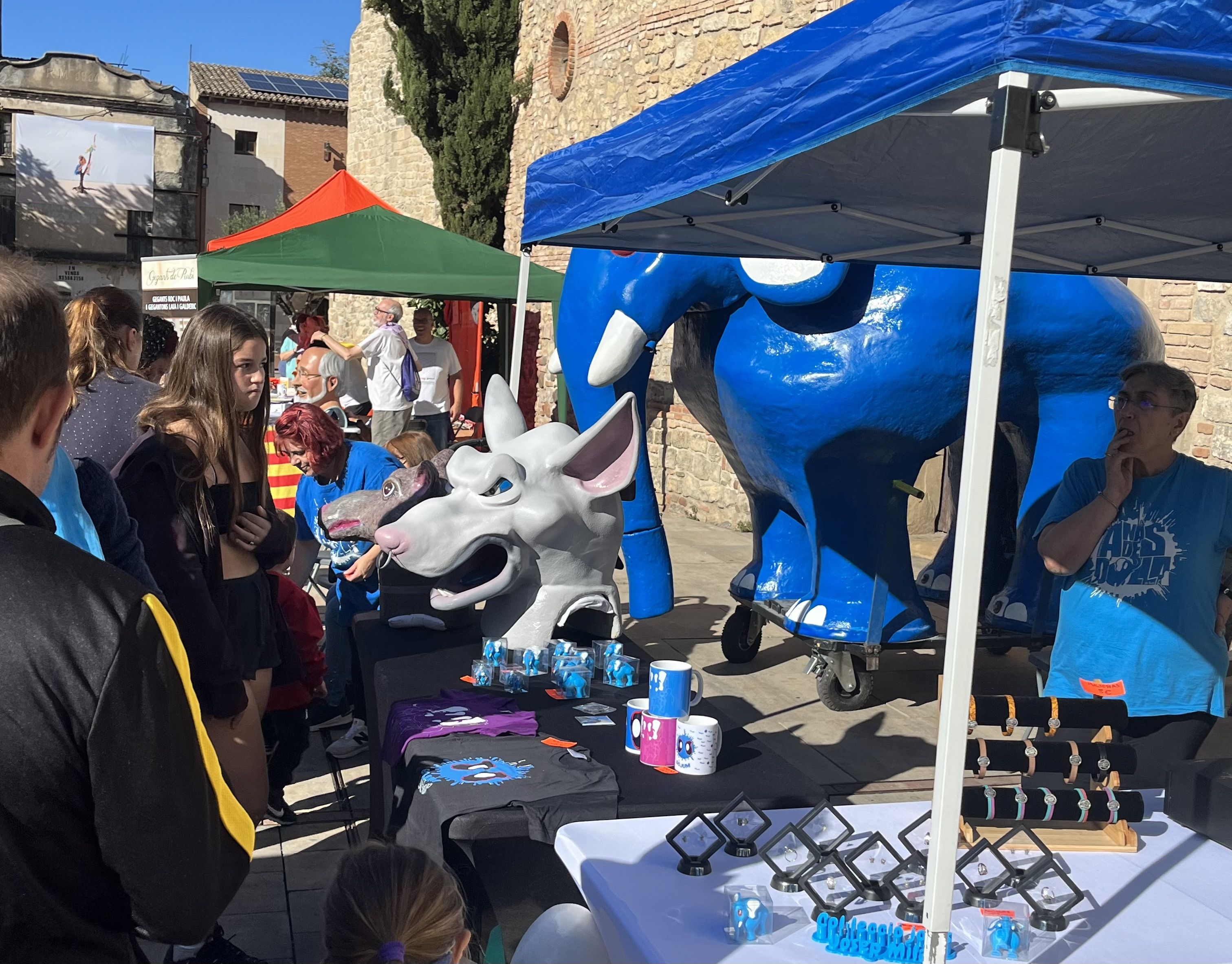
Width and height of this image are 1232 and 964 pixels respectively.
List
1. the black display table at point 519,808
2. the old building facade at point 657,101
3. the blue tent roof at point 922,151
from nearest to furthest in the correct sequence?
the blue tent roof at point 922,151
the black display table at point 519,808
the old building facade at point 657,101

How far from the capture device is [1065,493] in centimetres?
285

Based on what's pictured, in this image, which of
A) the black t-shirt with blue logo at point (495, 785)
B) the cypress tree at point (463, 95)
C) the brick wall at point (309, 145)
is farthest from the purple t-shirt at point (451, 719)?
the brick wall at point (309, 145)

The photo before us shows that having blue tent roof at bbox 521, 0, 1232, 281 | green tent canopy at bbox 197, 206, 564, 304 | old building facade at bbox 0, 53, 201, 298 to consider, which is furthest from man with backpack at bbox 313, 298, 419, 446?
old building facade at bbox 0, 53, 201, 298

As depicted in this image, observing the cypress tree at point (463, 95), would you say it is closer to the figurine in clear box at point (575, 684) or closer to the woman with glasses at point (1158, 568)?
the figurine in clear box at point (575, 684)

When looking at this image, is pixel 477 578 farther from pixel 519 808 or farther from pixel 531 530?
pixel 519 808

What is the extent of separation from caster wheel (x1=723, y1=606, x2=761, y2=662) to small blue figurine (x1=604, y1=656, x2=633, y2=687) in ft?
8.17

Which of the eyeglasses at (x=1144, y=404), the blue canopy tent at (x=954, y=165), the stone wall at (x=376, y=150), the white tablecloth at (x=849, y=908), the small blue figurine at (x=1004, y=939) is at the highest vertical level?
the stone wall at (x=376, y=150)

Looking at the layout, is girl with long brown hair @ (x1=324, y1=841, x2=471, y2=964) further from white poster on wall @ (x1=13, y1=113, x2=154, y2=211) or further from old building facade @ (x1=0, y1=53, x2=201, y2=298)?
white poster on wall @ (x1=13, y1=113, x2=154, y2=211)

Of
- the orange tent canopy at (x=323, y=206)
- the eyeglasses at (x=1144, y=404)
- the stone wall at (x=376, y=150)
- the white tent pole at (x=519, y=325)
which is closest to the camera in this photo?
the eyeglasses at (x=1144, y=404)

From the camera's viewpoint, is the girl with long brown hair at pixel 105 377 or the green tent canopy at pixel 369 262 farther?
the green tent canopy at pixel 369 262

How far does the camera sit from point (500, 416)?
11.1 ft

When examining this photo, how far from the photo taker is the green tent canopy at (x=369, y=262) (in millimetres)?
7879

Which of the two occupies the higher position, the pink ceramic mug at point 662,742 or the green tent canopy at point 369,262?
the green tent canopy at point 369,262

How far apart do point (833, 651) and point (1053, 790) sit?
2.55 m
